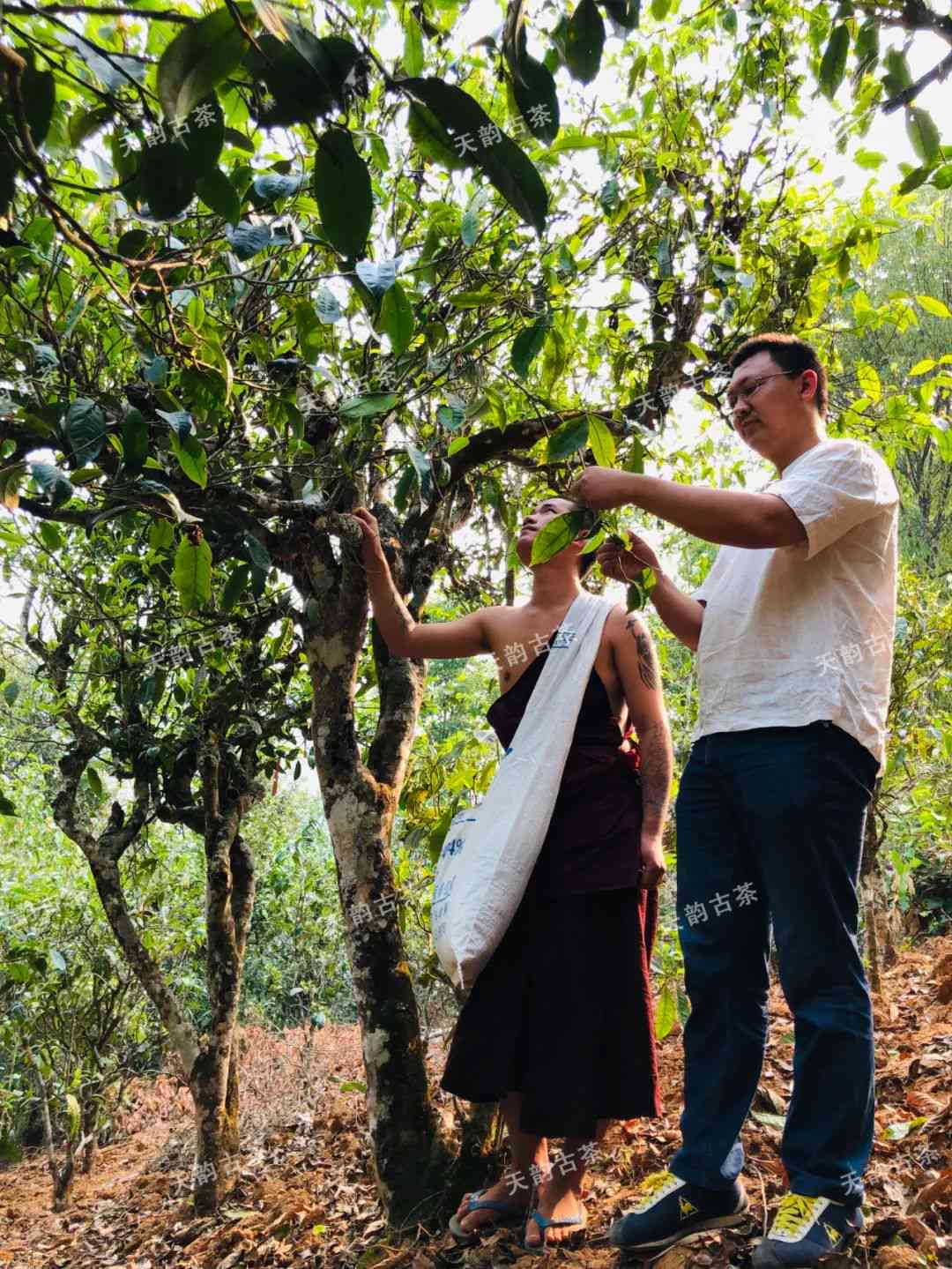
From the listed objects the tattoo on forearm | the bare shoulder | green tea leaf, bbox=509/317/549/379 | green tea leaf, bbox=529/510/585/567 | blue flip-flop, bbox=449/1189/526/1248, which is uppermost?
green tea leaf, bbox=509/317/549/379

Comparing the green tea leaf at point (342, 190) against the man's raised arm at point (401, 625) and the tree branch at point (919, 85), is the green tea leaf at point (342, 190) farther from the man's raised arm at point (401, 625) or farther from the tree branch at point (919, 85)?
the man's raised arm at point (401, 625)

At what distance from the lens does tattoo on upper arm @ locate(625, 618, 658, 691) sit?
8.11ft

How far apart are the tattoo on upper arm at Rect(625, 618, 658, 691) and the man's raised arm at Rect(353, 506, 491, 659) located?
1.56 feet

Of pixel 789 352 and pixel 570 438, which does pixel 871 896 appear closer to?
pixel 789 352

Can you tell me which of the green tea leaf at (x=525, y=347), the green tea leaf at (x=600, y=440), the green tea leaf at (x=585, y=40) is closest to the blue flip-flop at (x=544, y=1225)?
the green tea leaf at (x=600, y=440)

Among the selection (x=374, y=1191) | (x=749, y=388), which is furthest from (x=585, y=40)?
(x=374, y=1191)

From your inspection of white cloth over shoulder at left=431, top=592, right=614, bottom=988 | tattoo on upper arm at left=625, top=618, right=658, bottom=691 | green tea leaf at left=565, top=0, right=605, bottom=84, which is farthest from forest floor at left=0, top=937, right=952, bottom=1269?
green tea leaf at left=565, top=0, right=605, bottom=84

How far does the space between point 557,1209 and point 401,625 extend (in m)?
1.50

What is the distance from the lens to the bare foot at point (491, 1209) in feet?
7.58

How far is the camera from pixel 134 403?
2332 mm

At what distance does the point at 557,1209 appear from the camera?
7.14 ft

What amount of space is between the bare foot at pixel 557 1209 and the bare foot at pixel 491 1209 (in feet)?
0.37

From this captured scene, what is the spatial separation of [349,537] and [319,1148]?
3.22 meters

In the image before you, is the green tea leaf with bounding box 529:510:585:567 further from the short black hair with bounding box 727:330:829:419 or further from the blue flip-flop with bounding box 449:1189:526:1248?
the blue flip-flop with bounding box 449:1189:526:1248
